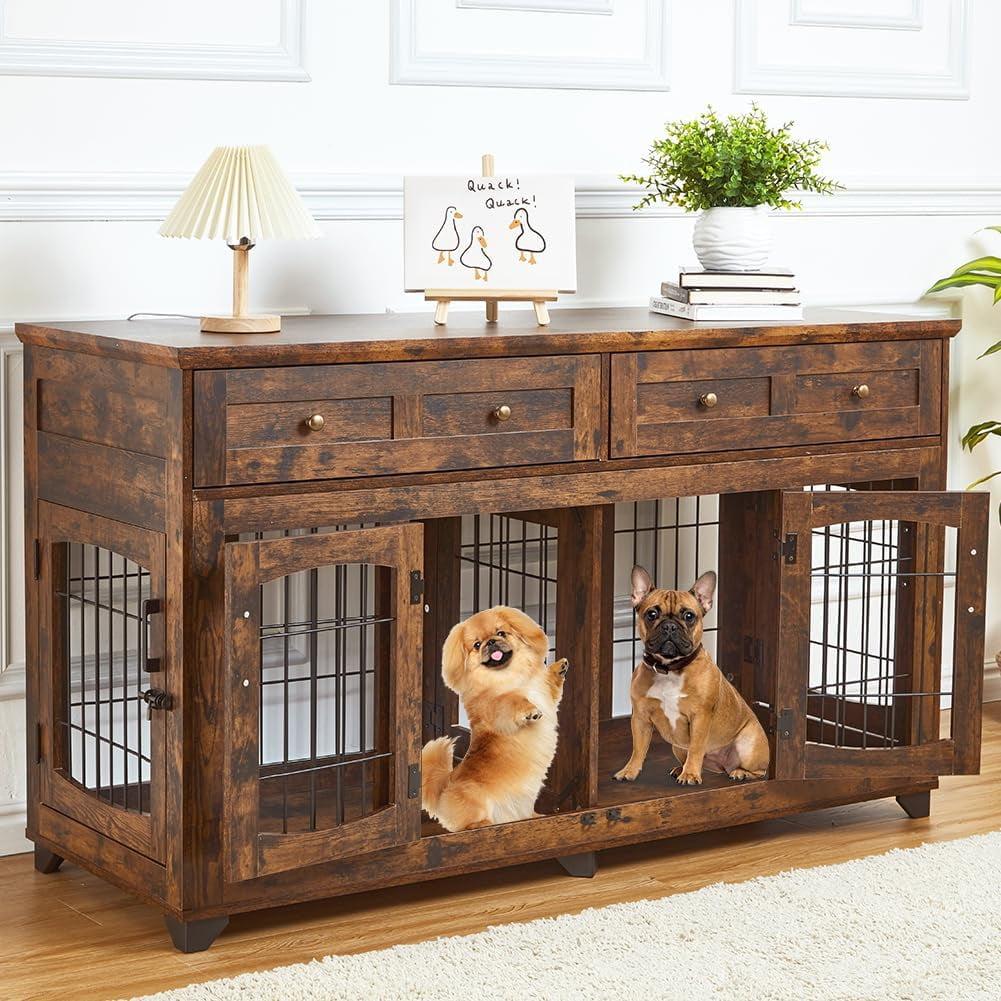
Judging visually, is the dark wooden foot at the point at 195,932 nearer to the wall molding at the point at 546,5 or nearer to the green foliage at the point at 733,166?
the green foliage at the point at 733,166

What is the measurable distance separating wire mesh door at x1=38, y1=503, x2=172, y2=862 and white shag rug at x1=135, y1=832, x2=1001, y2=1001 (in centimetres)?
38

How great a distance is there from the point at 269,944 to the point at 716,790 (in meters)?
0.82

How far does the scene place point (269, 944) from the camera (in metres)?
2.50

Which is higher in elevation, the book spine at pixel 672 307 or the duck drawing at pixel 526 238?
the duck drawing at pixel 526 238

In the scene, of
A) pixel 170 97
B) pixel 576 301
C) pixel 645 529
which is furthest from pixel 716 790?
pixel 170 97

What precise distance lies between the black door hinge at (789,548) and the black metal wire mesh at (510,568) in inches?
20.7

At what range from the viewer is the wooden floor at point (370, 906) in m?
2.41

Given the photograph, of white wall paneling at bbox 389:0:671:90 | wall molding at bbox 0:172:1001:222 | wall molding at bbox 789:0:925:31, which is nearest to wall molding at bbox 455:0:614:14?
white wall paneling at bbox 389:0:671:90

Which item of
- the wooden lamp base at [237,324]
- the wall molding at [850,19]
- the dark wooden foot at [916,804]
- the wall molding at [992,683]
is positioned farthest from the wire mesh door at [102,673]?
the wall molding at [992,683]

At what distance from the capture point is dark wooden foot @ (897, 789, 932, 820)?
3107mm

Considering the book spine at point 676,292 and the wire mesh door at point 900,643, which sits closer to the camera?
the wire mesh door at point 900,643

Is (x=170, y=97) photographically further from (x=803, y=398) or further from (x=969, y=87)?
(x=969, y=87)

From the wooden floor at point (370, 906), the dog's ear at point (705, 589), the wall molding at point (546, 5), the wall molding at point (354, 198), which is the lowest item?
the wooden floor at point (370, 906)

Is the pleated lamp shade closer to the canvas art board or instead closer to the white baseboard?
the canvas art board
